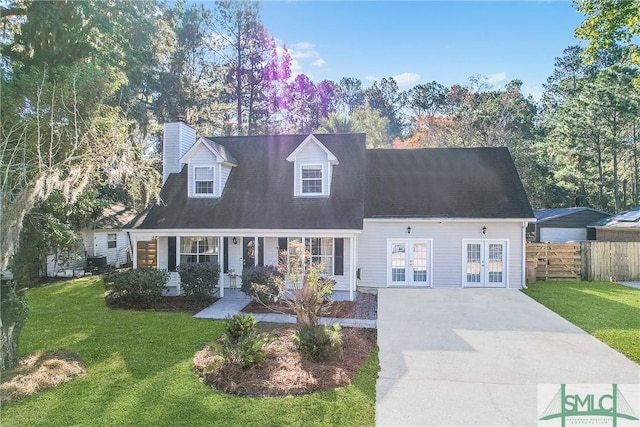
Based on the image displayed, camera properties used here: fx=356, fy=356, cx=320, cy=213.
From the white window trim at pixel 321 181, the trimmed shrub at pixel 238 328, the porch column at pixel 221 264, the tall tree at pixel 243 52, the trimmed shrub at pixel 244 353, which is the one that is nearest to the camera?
the trimmed shrub at pixel 244 353

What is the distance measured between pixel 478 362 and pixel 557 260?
1196 centimetres

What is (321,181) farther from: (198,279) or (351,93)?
(351,93)

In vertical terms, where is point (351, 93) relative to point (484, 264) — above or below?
above

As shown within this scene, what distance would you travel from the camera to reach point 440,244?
1452cm

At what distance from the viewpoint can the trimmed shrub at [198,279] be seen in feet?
41.1

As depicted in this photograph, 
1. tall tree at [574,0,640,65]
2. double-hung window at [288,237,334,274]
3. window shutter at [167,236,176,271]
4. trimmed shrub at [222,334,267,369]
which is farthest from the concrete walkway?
tall tree at [574,0,640,65]

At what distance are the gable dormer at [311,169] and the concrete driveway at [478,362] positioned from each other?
5.70m

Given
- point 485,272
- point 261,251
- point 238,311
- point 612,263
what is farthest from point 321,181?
point 612,263

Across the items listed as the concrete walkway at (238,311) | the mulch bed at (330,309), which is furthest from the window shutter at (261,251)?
the mulch bed at (330,309)

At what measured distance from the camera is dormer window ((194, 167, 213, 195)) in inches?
610

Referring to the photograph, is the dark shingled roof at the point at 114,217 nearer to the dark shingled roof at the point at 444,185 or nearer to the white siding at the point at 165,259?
the white siding at the point at 165,259

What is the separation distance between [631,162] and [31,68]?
142 feet

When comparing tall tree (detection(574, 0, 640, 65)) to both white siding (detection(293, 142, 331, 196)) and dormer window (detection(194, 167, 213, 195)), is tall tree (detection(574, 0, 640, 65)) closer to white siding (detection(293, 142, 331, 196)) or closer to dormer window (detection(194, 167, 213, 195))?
white siding (detection(293, 142, 331, 196))

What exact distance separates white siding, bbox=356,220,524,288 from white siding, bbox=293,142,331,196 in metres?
2.46
